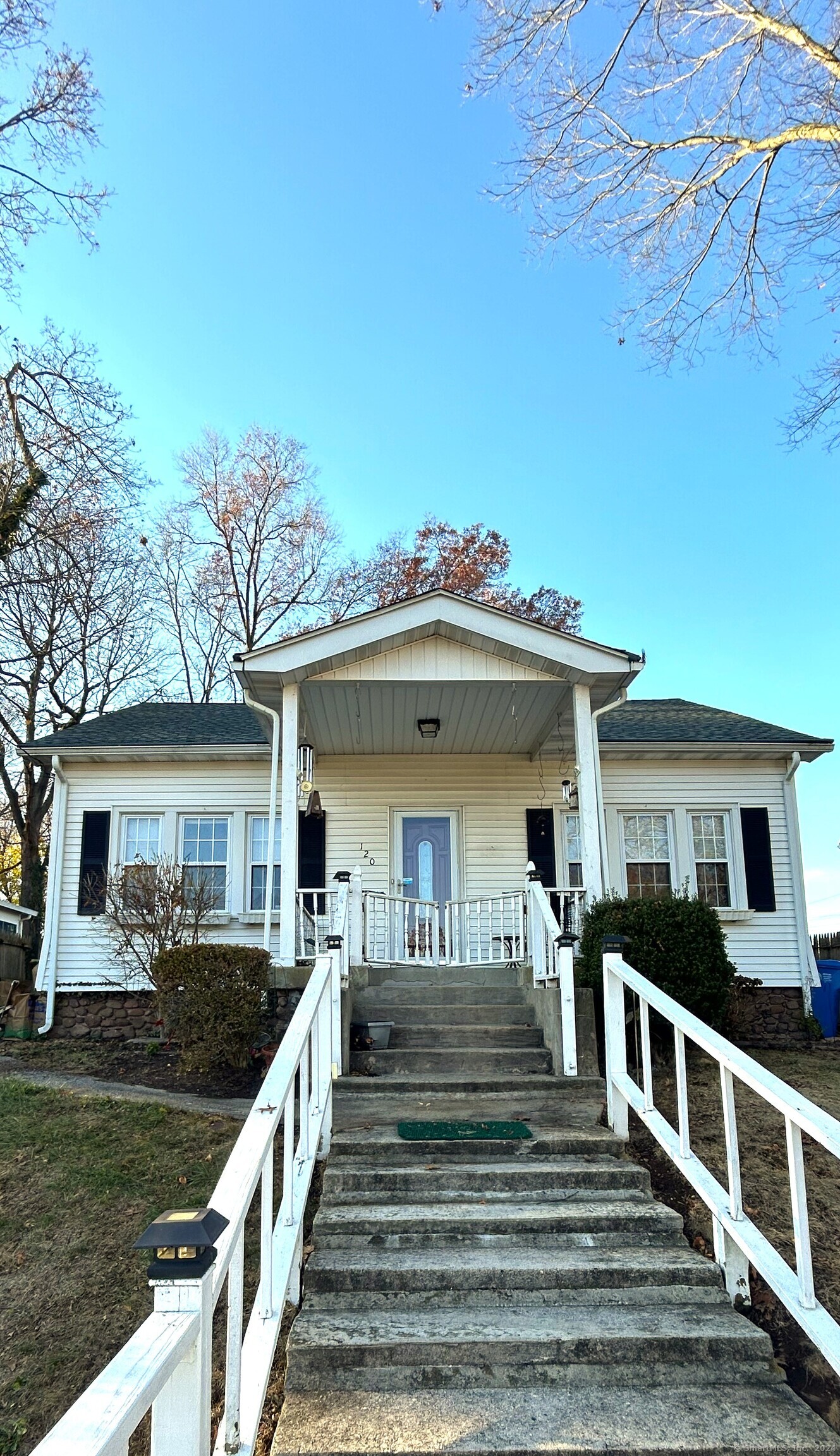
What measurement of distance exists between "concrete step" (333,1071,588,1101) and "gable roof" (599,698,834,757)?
6345mm

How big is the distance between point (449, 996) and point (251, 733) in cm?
594

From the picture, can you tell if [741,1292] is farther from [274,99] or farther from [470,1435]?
[274,99]

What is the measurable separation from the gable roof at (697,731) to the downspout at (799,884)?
0.29 meters

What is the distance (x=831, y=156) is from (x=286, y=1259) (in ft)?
33.7

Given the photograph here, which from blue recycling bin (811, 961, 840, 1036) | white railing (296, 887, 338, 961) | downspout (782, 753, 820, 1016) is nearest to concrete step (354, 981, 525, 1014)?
white railing (296, 887, 338, 961)

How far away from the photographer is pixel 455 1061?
21.2ft

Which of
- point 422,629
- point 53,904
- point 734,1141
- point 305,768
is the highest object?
point 422,629

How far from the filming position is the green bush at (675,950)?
23.2 feet

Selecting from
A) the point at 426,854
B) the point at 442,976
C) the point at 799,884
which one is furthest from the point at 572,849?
the point at 442,976

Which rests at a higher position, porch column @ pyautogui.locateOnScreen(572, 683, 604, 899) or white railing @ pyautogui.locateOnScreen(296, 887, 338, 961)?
porch column @ pyautogui.locateOnScreen(572, 683, 604, 899)

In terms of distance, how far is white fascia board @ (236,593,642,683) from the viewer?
28.8 ft

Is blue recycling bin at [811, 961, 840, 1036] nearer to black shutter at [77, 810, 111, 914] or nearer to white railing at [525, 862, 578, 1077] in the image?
white railing at [525, 862, 578, 1077]

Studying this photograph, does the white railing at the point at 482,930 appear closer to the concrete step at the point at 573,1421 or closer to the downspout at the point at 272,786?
the downspout at the point at 272,786

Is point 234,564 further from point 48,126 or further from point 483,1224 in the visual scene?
point 483,1224
